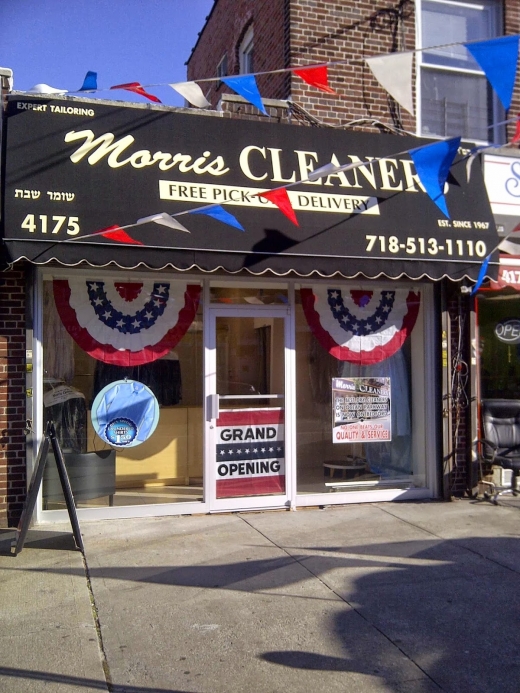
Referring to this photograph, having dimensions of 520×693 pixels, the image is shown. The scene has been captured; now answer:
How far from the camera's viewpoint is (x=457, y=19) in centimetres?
959

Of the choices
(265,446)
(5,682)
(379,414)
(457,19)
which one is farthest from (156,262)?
(457,19)

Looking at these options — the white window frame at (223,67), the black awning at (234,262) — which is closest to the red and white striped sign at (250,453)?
the black awning at (234,262)

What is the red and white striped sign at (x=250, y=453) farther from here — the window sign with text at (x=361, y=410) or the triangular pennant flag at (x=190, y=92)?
the triangular pennant flag at (x=190, y=92)

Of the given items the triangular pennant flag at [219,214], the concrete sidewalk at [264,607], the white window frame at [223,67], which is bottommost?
the concrete sidewalk at [264,607]

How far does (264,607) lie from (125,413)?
3.11 metres

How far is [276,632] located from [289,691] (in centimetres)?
74

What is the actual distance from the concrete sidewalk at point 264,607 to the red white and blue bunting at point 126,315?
5.83ft

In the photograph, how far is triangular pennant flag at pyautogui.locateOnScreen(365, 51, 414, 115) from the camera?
20.6 ft

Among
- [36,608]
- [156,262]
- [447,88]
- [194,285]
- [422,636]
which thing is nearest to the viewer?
[422,636]

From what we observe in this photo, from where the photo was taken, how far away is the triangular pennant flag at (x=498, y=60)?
5715 millimetres

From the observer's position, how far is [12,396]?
702cm

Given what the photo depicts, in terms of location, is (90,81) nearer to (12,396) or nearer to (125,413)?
(12,396)

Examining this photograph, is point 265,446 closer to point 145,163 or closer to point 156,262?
point 156,262

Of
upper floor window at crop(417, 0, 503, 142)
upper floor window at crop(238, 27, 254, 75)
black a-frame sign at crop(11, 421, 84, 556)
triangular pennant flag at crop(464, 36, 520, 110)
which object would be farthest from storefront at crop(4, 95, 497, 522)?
upper floor window at crop(238, 27, 254, 75)
